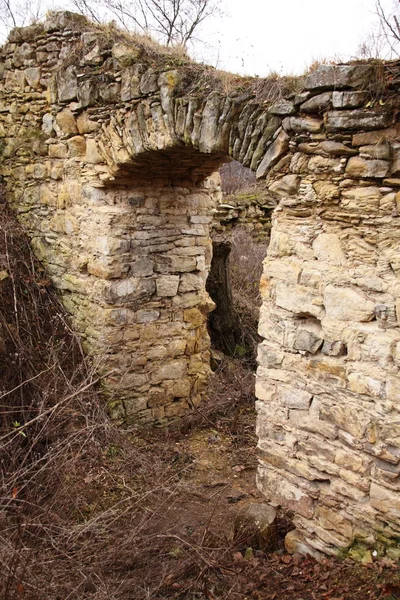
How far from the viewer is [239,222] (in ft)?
33.6

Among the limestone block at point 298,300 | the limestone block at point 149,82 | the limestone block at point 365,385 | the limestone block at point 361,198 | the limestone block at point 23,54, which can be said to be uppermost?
the limestone block at point 23,54

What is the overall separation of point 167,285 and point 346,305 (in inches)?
101

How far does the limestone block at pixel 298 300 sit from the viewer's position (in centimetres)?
355

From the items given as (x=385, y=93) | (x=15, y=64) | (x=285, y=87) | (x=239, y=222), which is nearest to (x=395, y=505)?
(x=385, y=93)

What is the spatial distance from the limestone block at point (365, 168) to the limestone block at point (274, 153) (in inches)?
18.6

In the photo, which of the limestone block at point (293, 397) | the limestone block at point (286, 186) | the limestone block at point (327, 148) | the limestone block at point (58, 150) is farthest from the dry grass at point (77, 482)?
the limestone block at point (327, 148)

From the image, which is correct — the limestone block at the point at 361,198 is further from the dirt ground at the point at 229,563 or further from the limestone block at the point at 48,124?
the limestone block at the point at 48,124

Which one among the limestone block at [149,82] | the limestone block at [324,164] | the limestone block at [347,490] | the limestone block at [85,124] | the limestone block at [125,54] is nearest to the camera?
the limestone block at [324,164]

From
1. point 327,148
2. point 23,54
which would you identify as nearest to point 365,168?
Result: point 327,148

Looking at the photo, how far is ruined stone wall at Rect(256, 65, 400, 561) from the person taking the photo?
10.3 ft

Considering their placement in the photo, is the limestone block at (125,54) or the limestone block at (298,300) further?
the limestone block at (125,54)

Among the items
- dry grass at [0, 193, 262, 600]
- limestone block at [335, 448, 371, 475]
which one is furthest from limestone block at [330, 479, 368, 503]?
dry grass at [0, 193, 262, 600]

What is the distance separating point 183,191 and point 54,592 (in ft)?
12.1

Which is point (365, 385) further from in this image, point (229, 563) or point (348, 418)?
point (229, 563)
